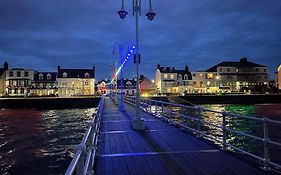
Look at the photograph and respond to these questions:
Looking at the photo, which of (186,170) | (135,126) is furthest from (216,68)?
(186,170)

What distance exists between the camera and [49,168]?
15.3 meters

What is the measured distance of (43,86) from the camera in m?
104

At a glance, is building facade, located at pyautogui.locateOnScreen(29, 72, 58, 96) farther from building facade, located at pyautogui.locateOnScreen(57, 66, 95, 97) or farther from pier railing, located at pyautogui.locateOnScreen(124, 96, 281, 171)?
pier railing, located at pyautogui.locateOnScreen(124, 96, 281, 171)

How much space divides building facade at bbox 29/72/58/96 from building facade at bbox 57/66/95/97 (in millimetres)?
2185

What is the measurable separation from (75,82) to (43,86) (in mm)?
11738

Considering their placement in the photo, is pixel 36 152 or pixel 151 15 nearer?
pixel 151 15

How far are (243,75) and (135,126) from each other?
97.5m

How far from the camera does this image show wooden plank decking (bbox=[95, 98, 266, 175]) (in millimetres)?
6844

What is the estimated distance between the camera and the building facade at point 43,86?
103m

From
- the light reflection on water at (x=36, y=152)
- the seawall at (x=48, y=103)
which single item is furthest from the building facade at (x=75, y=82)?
the light reflection on water at (x=36, y=152)

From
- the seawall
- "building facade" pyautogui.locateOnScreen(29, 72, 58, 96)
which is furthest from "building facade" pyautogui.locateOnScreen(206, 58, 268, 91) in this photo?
"building facade" pyautogui.locateOnScreen(29, 72, 58, 96)

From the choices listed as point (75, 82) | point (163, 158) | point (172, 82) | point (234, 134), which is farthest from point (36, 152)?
point (75, 82)

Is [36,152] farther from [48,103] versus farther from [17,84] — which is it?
[17,84]

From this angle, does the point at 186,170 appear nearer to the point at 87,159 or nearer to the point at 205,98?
the point at 87,159
